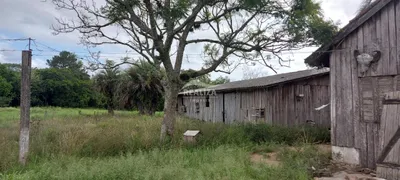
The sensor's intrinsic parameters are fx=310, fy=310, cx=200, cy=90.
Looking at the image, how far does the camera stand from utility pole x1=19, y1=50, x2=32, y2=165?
7379 millimetres

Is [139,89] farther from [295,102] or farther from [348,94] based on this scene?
[348,94]

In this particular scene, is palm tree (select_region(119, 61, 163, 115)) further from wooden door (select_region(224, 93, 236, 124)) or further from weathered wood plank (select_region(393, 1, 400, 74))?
weathered wood plank (select_region(393, 1, 400, 74))

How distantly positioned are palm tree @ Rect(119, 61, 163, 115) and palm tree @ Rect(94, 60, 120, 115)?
2.58ft

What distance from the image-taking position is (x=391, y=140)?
208 inches

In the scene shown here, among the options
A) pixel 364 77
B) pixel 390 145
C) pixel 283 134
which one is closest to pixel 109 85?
pixel 283 134

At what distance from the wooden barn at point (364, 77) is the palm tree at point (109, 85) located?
18.9 meters

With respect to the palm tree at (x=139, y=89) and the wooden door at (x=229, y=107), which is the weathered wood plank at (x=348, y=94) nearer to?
the wooden door at (x=229, y=107)

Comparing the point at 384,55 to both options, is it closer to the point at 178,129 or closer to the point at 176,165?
the point at 176,165

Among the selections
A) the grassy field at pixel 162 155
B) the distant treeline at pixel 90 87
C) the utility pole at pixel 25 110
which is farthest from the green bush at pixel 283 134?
the utility pole at pixel 25 110

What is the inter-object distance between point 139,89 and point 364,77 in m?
18.8

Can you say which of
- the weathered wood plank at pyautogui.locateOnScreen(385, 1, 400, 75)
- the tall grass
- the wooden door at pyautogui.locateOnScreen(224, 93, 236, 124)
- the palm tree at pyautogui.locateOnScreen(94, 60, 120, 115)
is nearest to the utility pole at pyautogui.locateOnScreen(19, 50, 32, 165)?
the tall grass

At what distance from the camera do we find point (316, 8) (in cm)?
970

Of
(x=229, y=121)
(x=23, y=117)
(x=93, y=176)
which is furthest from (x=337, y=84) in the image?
(x=229, y=121)

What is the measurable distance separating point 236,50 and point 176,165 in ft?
16.9
